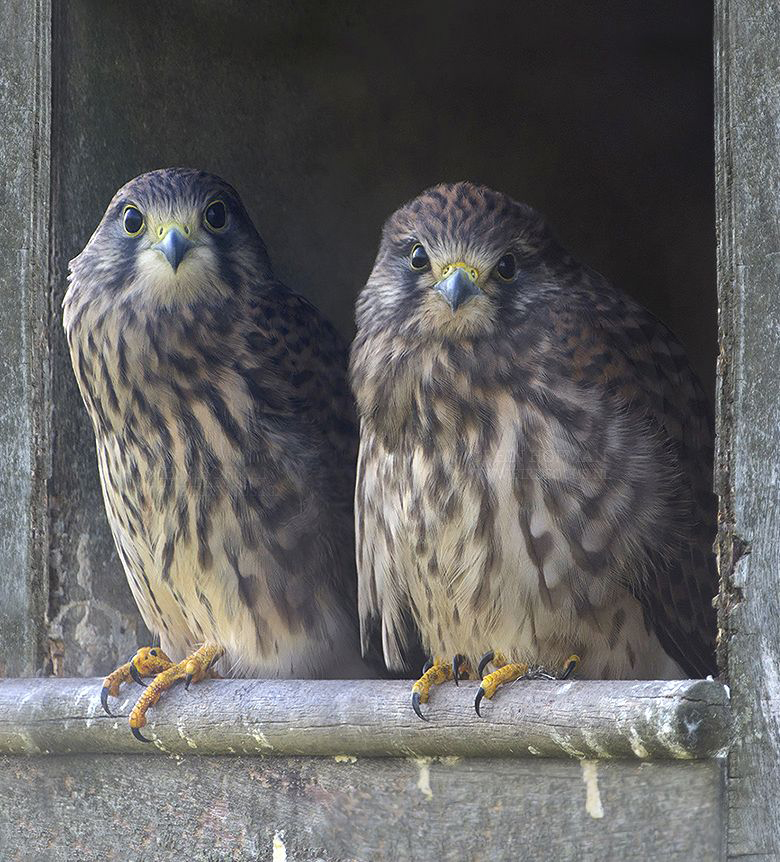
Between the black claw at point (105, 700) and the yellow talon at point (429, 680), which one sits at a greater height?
the yellow talon at point (429, 680)

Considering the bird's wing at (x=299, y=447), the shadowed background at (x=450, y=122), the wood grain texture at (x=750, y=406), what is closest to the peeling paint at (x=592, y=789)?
the wood grain texture at (x=750, y=406)

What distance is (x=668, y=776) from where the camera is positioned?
2.62 meters

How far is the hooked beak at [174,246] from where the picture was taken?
144 inches

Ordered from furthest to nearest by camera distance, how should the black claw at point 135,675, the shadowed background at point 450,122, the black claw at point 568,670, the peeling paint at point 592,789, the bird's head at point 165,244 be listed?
1. the shadowed background at point 450,122
2. the bird's head at point 165,244
3. the black claw at point 135,675
4. the black claw at point 568,670
5. the peeling paint at point 592,789

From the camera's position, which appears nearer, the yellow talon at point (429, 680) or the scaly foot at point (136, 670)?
the yellow talon at point (429, 680)

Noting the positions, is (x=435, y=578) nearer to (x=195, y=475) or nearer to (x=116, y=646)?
(x=195, y=475)

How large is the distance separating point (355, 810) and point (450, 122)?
9.37 ft

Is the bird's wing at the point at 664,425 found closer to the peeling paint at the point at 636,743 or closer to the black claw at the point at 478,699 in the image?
the black claw at the point at 478,699

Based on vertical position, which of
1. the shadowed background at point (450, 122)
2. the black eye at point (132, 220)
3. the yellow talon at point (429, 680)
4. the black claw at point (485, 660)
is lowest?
the yellow talon at point (429, 680)

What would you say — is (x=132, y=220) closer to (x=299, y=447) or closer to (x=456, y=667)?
(x=299, y=447)

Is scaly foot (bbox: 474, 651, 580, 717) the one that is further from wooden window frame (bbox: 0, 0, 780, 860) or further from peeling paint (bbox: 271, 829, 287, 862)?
peeling paint (bbox: 271, 829, 287, 862)

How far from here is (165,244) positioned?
3688 mm

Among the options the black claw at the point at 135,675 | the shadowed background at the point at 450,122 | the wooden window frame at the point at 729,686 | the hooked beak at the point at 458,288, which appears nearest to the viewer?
the wooden window frame at the point at 729,686

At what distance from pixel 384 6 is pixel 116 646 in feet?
7.61
